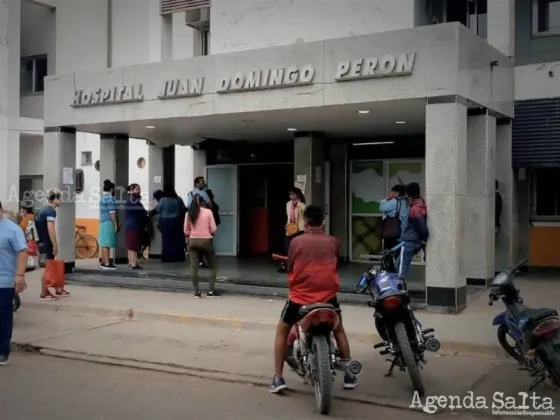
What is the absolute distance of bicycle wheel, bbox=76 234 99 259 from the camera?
811 inches

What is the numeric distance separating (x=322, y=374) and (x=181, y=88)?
783 cm

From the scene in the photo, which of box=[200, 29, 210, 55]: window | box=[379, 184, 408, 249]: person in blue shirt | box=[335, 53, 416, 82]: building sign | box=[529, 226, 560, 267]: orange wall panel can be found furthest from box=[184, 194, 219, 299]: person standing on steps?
box=[200, 29, 210, 55]: window

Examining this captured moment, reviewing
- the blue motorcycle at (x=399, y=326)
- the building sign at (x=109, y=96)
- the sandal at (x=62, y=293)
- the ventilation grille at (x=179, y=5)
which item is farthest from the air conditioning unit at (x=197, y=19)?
the blue motorcycle at (x=399, y=326)

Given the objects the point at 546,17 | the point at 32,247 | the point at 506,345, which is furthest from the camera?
the point at 546,17

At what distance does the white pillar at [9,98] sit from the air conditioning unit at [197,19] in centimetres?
646

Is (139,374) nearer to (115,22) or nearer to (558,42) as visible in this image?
(558,42)

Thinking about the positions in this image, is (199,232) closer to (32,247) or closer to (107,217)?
(107,217)

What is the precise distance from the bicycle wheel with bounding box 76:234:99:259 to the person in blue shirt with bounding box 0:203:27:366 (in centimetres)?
1301

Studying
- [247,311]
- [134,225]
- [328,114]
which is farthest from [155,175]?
[247,311]

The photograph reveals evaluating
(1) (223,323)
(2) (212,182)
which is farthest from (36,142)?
(1) (223,323)

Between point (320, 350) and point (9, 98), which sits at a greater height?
point (9, 98)

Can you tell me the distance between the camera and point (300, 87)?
11242 millimetres

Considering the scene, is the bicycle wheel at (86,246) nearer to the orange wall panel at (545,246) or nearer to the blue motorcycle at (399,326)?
the orange wall panel at (545,246)

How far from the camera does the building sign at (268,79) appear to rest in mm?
11156
